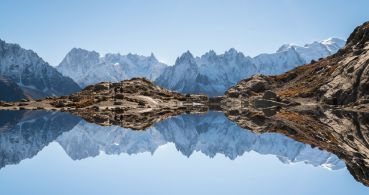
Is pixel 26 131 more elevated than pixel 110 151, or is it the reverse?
pixel 26 131

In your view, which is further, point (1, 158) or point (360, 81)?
point (360, 81)

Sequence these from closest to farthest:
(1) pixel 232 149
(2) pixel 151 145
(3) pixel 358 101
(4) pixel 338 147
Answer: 1. (4) pixel 338 147
2. (2) pixel 151 145
3. (1) pixel 232 149
4. (3) pixel 358 101

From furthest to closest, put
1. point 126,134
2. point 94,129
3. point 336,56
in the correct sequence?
point 336,56 → point 94,129 → point 126,134

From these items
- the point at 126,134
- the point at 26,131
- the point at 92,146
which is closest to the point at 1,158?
the point at 92,146

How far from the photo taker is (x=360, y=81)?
109 m

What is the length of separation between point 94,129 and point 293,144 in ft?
91.6

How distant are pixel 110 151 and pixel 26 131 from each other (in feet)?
118

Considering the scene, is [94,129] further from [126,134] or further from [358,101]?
[358,101]

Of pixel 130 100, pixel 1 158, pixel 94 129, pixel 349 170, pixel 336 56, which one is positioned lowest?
pixel 349 170

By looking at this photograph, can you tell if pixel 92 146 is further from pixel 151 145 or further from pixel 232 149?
pixel 232 149

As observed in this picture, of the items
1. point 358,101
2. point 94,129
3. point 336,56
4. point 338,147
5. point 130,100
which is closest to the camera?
point 338,147

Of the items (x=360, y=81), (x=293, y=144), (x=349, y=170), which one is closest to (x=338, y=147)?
(x=293, y=144)

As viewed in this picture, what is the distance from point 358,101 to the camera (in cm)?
10281

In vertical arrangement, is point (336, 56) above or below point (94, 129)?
above
